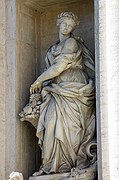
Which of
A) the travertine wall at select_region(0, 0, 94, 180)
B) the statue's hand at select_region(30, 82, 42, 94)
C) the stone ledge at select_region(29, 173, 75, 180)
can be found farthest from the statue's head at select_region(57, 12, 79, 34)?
the stone ledge at select_region(29, 173, 75, 180)

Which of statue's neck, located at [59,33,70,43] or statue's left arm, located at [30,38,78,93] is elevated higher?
statue's neck, located at [59,33,70,43]

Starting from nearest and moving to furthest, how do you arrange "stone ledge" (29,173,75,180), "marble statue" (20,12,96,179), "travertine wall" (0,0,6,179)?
1. "stone ledge" (29,173,75,180)
2. "marble statue" (20,12,96,179)
3. "travertine wall" (0,0,6,179)

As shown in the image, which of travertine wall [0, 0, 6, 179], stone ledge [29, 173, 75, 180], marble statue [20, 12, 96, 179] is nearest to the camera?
stone ledge [29, 173, 75, 180]

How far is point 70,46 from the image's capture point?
7883 millimetres

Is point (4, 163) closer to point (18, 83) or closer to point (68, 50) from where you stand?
point (18, 83)

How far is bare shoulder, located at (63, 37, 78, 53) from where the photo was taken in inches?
310

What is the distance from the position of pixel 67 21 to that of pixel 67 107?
39.0 inches

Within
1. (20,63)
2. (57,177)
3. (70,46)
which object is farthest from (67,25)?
(57,177)

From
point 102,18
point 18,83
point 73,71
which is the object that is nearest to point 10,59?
point 18,83

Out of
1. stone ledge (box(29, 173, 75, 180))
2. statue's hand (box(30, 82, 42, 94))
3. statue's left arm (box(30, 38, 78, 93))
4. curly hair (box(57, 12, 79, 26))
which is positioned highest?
curly hair (box(57, 12, 79, 26))

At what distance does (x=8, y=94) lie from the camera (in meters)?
8.17

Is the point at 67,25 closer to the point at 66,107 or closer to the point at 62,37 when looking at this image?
the point at 62,37

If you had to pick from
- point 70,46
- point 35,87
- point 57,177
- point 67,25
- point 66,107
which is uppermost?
point 67,25

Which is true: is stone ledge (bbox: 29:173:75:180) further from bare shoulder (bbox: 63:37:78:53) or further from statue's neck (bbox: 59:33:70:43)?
statue's neck (bbox: 59:33:70:43)
